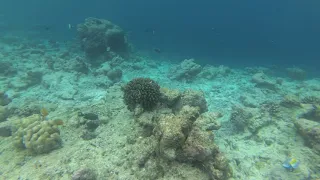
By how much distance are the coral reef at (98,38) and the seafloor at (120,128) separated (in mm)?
3112

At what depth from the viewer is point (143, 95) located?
261 inches

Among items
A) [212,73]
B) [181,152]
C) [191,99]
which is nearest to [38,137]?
[181,152]

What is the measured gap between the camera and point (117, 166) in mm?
5207

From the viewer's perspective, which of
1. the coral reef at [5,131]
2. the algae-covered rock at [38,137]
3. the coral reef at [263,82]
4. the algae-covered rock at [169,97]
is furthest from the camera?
the coral reef at [263,82]

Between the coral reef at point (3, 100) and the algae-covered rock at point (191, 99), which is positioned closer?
the algae-covered rock at point (191, 99)

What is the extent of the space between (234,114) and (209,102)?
2758 millimetres

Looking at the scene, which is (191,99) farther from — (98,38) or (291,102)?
(98,38)

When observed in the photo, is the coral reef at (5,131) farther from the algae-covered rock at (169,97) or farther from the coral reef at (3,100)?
the algae-covered rock at (169,97)

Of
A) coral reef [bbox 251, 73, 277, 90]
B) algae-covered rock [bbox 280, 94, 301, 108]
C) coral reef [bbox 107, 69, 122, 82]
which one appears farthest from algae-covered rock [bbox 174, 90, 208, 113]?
coral reef [bbox 251, 73, 277, 90]

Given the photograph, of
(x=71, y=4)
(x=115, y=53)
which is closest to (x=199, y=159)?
(x=115, y=53)

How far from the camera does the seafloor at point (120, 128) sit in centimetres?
523

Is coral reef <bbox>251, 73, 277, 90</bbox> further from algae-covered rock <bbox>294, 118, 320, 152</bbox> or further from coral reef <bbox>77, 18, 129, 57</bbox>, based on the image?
coral reef <bbox>77, 18, 129, 57</bbox>

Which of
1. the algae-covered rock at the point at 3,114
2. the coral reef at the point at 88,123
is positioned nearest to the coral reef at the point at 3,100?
the algae-covered rock at the point at 3,114

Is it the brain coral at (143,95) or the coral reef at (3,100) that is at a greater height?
the brain coral at (143,95)
